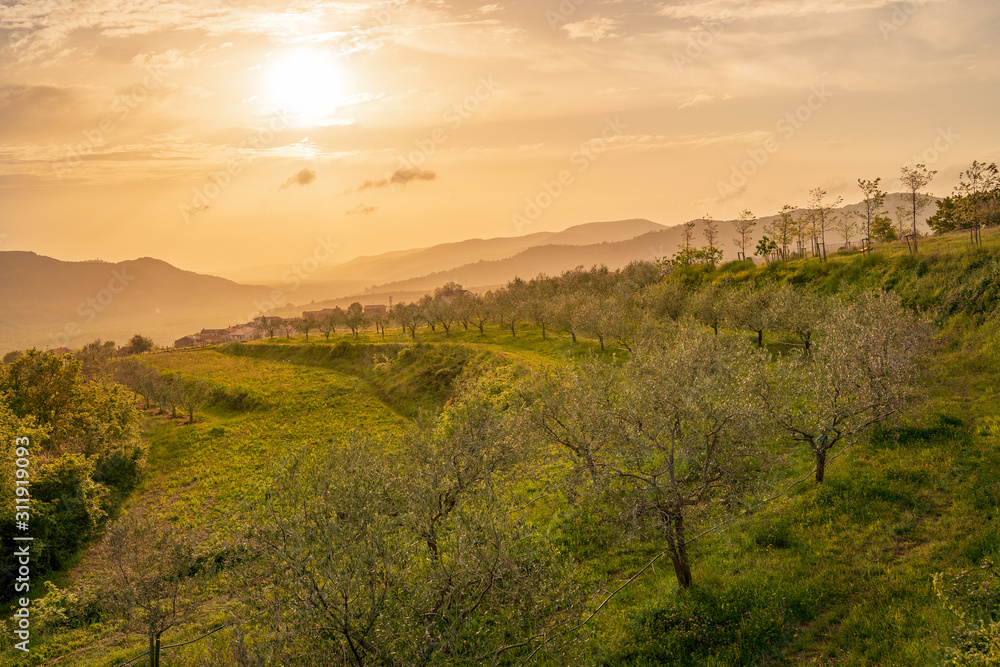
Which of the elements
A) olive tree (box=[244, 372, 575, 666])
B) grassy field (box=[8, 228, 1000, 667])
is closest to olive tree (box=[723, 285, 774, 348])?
grassy field (box=[8, 228, 1000, 667])

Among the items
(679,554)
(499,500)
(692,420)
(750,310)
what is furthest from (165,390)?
(750,310)

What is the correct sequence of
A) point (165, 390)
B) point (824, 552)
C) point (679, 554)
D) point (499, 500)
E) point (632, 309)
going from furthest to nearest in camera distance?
point (632, 309) → point (165, 390) → point (824, 552) → point (679, 554) → point (499, 500)

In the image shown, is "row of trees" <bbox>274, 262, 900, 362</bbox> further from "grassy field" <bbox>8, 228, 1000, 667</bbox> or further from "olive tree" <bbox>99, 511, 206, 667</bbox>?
"olive tree" <bbox>99, 511, 206, 667</bbox>

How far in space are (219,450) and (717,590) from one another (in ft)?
224

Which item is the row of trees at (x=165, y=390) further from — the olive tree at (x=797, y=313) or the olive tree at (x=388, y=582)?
the olive tree at (x=797, y=313)

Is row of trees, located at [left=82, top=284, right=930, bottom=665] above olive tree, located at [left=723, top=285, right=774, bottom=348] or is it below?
below

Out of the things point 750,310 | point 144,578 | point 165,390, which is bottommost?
point 144,578

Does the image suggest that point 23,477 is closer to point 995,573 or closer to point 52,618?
point 52,618

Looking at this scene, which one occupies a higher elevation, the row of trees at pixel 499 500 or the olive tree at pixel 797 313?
the olive tree at pixel 797 313

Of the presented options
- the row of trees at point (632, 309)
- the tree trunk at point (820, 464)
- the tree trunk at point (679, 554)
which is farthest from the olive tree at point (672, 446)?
the row of trees at point (632, 309)

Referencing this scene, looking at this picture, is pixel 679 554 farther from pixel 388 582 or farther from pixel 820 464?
pixel 388 582

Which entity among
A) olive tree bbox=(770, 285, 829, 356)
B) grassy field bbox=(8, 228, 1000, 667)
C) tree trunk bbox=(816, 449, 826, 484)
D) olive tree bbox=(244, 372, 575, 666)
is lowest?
grassy field bbox=(8, 228, 1000, 667)

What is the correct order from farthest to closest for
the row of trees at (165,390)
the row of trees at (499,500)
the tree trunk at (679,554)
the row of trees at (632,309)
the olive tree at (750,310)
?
the row of trees at (165,390) → the olive tree at (750,310) → the row of trees at (632,309) → the tree trunk at (679,554) → the row of trees at (499,500)

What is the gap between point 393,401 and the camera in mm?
88000
